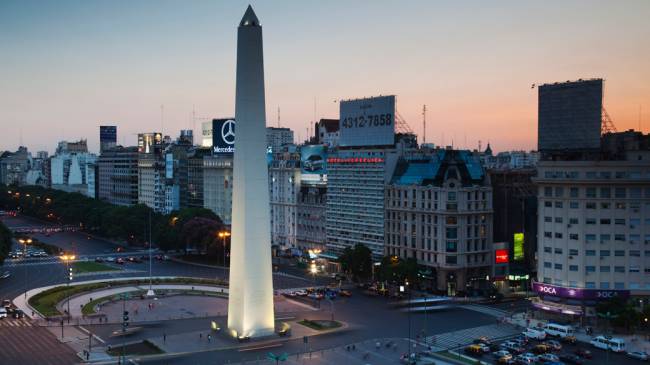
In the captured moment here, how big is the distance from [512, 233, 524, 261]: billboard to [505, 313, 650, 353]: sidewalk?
18.6 meters

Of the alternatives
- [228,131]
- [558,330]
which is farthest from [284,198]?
[558,330]

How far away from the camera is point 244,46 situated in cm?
6200

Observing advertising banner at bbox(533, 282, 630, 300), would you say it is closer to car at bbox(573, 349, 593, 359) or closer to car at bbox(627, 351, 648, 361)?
A: car at bbox(627, 351, 648, 361)

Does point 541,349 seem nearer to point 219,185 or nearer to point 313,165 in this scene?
point 313,165

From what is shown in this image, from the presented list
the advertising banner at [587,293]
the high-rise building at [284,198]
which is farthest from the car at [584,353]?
the high-rise building at [284,198]

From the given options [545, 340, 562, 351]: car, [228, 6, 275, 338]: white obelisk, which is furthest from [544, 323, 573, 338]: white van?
[228, 6, 275, 338]: white obelisk

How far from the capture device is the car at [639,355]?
60078mm

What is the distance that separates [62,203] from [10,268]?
246 ft

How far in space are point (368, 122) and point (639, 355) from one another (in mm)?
54996

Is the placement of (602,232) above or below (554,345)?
above

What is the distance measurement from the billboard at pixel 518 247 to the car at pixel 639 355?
34.1 m

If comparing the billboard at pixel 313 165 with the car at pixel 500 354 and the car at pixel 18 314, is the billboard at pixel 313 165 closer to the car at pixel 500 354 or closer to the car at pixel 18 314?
the car at pixel 18 314

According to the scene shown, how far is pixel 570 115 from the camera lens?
81938 millimetres

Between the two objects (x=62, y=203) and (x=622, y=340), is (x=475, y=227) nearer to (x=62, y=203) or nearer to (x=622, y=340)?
(x=622, y=340)
